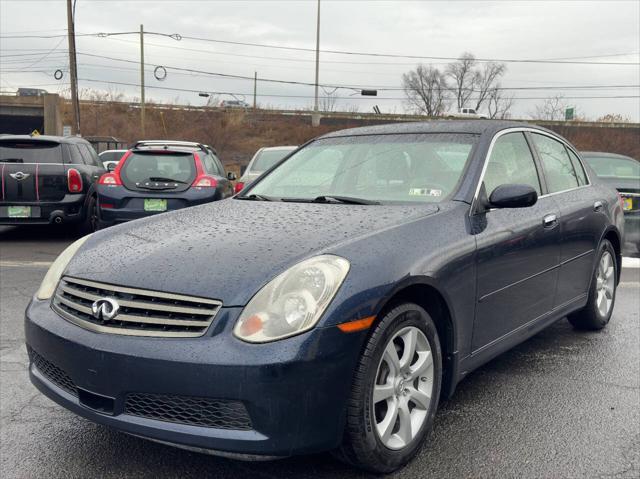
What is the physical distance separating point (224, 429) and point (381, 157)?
210 cm

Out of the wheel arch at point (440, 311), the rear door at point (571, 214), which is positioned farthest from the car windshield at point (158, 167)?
the wheel arch at point (440, 311)

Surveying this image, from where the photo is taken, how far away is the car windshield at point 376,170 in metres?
3.42

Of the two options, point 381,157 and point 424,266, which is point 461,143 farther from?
point 424,266

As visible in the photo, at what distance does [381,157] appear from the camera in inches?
149

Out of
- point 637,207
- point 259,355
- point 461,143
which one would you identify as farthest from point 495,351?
point 637,207

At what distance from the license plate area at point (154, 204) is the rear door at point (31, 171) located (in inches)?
59.8

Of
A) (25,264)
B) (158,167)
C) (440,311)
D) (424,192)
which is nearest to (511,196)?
(424,192)

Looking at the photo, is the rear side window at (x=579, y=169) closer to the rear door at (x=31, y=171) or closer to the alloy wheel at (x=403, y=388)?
the alloy wheel at (x=403, y=388)

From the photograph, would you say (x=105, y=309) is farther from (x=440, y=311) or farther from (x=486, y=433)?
(x=486, y=433)

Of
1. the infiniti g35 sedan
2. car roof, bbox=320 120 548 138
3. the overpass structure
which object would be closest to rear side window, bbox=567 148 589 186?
car roof, bbox=320 120 548 138

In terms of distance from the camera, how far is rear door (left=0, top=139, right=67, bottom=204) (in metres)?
8.84

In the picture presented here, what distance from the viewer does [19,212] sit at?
887 cm

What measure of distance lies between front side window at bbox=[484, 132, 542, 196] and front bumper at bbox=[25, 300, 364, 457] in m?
1.62

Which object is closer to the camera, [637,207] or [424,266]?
[424,266]
